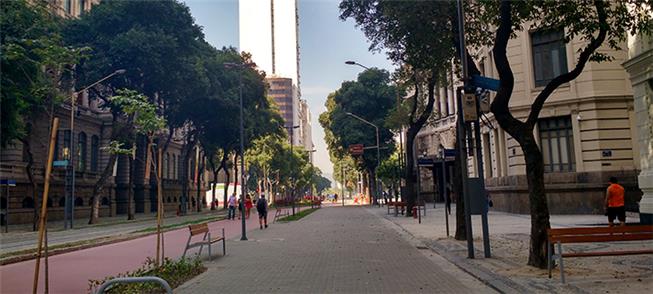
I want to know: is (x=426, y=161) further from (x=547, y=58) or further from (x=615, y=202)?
(x=615, y=202)

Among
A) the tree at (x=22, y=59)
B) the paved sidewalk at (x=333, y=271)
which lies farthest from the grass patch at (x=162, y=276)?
the tree at (x=22, y=59)

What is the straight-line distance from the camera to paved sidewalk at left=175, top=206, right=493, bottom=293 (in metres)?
8.73

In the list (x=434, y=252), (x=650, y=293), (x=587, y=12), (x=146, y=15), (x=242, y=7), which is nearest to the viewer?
(x=650, y=293)

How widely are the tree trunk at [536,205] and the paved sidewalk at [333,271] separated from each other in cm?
137

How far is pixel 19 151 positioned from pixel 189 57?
535 inches

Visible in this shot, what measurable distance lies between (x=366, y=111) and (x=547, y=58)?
113 feet

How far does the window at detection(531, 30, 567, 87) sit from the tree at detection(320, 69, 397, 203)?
31194 mm

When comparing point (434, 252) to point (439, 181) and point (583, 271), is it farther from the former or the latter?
point (439, 181)

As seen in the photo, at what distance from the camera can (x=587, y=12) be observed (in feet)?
35.0

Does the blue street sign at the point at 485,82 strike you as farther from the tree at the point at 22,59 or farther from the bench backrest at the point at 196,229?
the tree at the point at 22,59

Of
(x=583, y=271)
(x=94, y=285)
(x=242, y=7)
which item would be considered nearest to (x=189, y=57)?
(x=94, y=285)

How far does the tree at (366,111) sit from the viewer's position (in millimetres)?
60281

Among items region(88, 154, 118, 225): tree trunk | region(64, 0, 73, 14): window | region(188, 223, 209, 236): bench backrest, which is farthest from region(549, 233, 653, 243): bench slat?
region(64, 0, 73, 14): window

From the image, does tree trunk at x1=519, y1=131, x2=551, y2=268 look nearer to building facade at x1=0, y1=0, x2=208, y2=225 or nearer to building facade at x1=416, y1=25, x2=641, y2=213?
building facade at x1=416, y1=25, x2=641, y2=213
